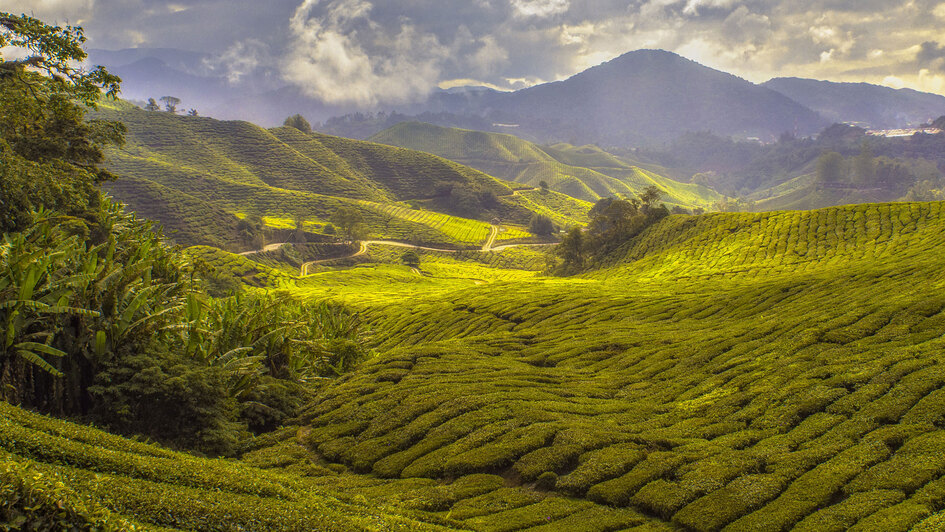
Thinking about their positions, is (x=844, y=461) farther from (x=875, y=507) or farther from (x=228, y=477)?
(x=228, y=477)

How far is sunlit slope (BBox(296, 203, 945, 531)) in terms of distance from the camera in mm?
12656

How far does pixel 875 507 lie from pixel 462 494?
10.4m

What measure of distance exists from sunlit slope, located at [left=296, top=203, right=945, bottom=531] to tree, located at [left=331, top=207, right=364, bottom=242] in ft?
412

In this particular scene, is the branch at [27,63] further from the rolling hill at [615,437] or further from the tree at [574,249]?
the tree at [574,249]

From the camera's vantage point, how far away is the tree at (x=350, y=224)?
155 meters

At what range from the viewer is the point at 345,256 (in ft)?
480

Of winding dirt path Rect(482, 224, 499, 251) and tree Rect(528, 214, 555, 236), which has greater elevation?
tree Rect(528, 214, 555, 236)

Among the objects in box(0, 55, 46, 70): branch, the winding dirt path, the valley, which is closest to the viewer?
the valley

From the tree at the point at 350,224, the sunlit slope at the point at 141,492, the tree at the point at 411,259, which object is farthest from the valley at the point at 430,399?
the tree at the point at 350,224

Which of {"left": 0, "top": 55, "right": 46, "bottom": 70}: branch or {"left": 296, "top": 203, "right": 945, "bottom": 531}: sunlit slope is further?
{"left": 0, "top": 55, "right": 46, "bottom": 70}: branch

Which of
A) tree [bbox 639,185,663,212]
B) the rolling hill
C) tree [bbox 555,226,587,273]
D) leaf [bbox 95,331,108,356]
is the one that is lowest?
the rolling hill

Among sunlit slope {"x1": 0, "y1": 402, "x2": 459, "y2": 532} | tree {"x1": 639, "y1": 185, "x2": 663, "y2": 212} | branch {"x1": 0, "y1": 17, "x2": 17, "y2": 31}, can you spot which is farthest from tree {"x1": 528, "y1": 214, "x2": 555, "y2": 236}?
sunlit slope {"x1": 0, "y1": 402, "x2": 459, "y2": 532}

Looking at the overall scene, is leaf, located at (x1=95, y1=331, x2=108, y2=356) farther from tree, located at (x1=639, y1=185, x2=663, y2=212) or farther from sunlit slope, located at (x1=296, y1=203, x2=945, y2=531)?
tree, located at (x1=639, y1=185, x2=663, y2=212)

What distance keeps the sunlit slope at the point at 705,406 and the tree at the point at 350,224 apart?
125563 millimetres
